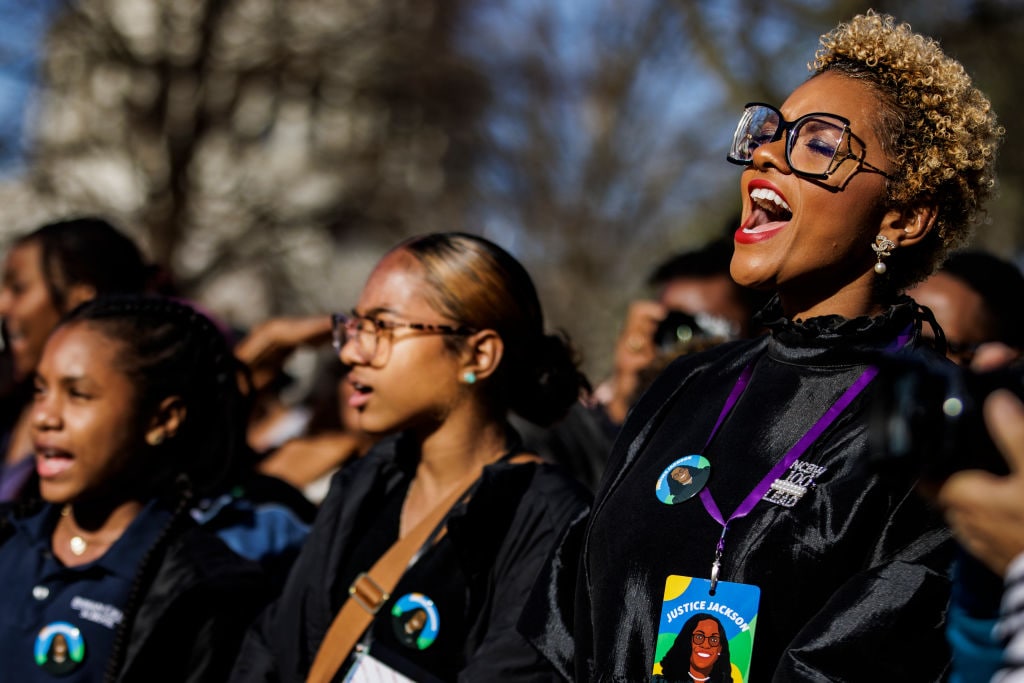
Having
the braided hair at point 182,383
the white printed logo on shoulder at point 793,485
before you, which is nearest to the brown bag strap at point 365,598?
the braided hair at point 182,383

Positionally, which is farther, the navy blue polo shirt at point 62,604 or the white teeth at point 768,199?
the navy blue polo shirt at point 62,604

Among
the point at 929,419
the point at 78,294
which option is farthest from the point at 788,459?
the point at 78,294

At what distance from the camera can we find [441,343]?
11.1 ft

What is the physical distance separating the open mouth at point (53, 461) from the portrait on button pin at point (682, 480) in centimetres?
204

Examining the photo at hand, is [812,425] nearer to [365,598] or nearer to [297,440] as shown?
[365,598]

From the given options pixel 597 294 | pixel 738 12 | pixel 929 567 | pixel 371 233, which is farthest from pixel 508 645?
pixel 597 294

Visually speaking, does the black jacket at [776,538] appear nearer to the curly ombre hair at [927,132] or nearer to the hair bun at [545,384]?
the curly ombre hair at [927,132]

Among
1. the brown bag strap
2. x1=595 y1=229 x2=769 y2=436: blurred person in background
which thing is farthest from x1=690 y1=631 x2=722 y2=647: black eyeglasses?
x1=595 y1=229 x2=769 y2=436: blurred person in background

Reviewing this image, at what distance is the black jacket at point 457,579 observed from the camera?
9.69 feet

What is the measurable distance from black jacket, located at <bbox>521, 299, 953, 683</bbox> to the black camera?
0.78ft

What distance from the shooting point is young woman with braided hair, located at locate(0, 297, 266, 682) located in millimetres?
3375

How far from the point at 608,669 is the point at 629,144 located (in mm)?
18092

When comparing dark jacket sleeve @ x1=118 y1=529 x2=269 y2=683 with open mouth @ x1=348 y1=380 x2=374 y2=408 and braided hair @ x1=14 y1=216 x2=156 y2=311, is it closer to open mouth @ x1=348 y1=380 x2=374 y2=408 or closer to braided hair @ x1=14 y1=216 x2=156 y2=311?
open mouth @ x1=348 y1=380 x2=374 y2=408

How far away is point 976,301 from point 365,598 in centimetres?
239
